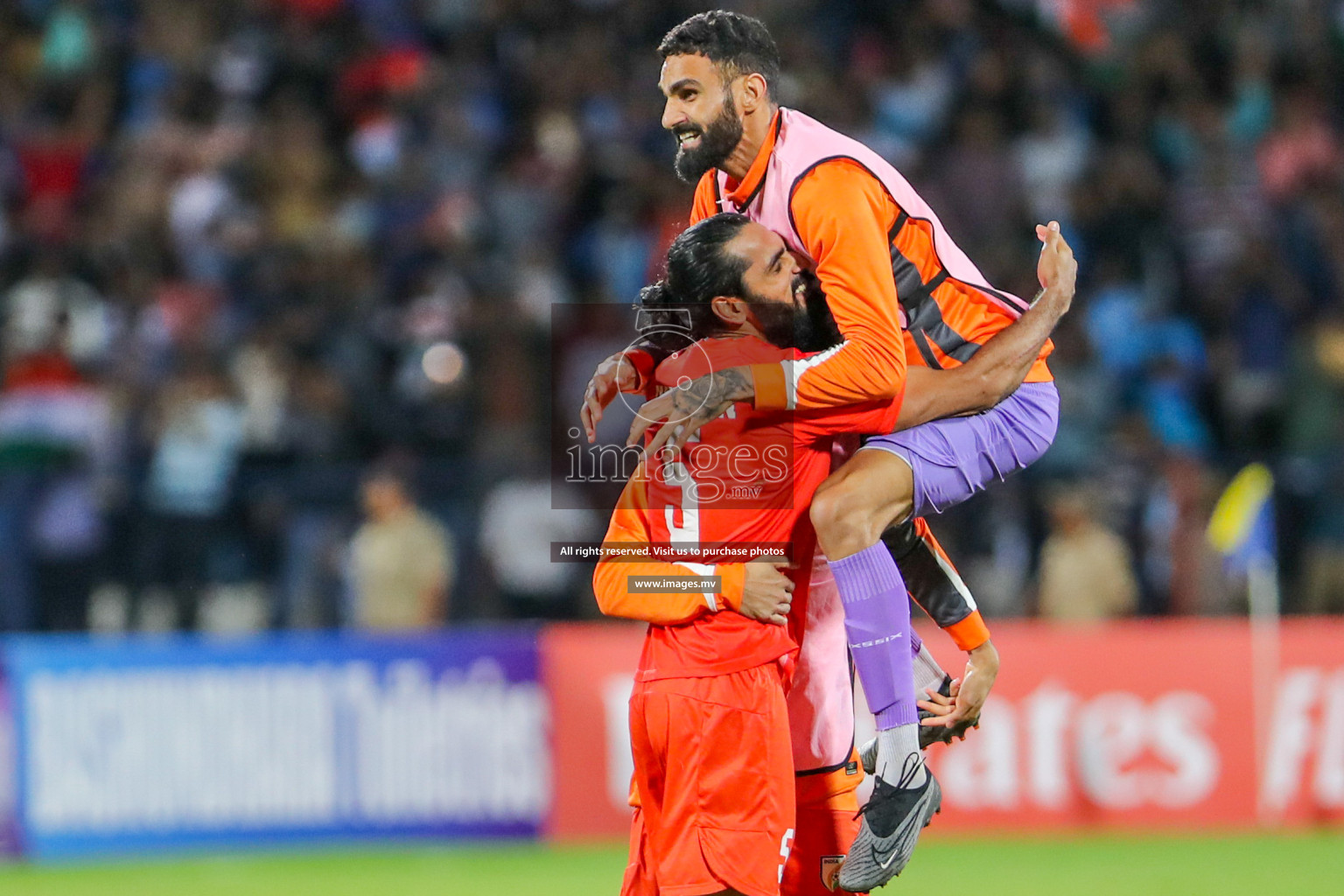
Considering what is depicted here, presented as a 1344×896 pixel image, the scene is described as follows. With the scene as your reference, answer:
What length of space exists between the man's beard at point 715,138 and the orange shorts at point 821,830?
1.71 meters

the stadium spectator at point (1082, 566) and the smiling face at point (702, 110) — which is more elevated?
the smiling face at point (702, 110)

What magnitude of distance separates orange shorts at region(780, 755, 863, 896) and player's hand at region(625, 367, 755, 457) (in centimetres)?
109

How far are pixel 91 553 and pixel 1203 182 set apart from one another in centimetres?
803

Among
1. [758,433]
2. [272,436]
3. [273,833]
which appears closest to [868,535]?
[758,433]

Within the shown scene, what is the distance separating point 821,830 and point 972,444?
115 cm

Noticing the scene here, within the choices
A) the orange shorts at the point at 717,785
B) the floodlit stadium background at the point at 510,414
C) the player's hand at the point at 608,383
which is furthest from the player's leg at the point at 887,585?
the floodlit stadium background at the point at 510,414

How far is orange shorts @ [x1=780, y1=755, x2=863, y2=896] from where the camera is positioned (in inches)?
215

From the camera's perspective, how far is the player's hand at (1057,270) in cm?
545

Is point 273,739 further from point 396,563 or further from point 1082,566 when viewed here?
point 1082,566

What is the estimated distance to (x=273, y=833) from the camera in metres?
11.3

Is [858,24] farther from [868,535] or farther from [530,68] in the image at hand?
[868,535]

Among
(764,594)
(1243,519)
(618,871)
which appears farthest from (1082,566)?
(764,594)

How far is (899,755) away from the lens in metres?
5.12

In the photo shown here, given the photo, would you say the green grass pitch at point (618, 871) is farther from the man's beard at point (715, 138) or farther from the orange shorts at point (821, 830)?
the man's beard at point (715, 138)
